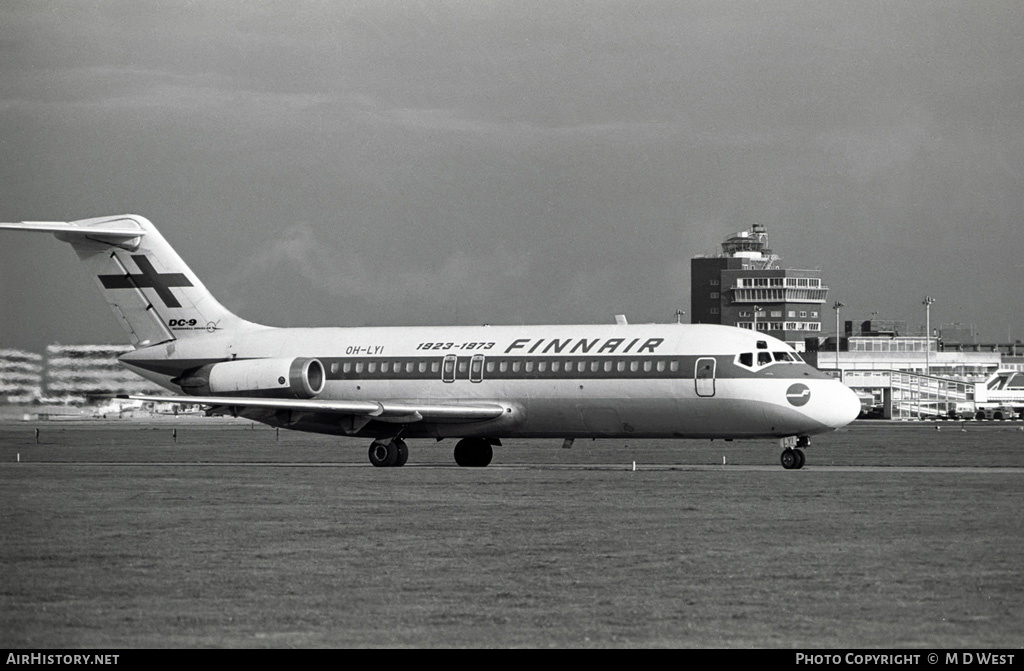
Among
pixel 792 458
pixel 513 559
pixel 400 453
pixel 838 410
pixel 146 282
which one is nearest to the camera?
pixel 513 559

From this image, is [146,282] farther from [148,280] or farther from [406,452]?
[406,452]

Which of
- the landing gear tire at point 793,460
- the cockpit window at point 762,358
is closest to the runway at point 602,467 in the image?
the landing gear tire at point 793,460

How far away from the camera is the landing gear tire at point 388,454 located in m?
43.0

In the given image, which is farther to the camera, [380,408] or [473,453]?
[473,453]

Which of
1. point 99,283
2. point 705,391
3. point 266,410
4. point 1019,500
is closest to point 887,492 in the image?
point 1019,500

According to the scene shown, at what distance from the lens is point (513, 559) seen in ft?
62.7

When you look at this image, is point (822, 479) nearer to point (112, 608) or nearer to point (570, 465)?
point (570, 465)

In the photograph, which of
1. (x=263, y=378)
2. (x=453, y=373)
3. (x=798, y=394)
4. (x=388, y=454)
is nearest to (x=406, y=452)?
(x=388, y=454)

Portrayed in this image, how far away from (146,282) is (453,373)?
37.6 ft

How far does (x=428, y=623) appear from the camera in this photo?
1427 cm

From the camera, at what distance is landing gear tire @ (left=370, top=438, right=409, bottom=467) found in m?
43.0

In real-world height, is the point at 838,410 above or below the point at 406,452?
above

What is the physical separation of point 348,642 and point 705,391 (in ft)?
93.1

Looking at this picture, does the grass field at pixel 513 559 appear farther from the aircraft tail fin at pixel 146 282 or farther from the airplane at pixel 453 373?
the aircraft tail fin at pixel 146 282
